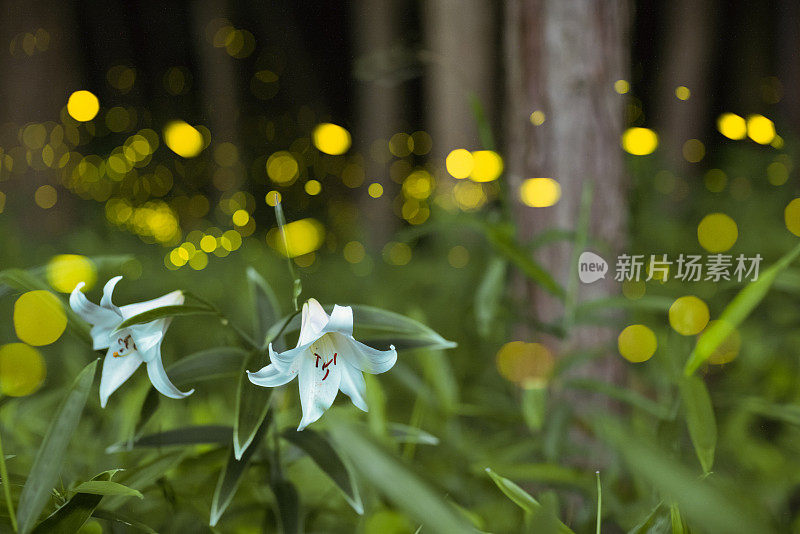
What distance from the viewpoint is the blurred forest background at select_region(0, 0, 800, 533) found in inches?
33.0

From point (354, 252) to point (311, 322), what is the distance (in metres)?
A: 2.71

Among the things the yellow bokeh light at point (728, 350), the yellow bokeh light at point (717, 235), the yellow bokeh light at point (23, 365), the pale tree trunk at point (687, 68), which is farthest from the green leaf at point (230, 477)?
the pale tree trunk at point (687, 68)

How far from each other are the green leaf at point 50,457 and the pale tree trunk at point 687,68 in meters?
3.21

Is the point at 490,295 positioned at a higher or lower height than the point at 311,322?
lower

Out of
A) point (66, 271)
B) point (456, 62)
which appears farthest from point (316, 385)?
point (456, 62)

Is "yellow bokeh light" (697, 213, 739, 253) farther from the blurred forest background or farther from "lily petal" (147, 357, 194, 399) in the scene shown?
"lily petal" (147, 357, 194, 399)

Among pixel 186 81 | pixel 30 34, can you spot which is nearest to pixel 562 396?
pixel 30 34

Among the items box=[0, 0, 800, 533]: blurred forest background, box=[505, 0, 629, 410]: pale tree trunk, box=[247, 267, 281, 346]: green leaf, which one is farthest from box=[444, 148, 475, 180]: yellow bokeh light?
box=[247, 267, 281, 346]: green leaf

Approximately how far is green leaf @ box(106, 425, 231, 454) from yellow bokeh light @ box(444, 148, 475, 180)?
1716 mm

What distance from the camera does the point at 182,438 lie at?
0.64 metres

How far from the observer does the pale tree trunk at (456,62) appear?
2557 mm

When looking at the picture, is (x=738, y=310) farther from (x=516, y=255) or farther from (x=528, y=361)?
(x=528, y=361)

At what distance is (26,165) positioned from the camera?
3008mm

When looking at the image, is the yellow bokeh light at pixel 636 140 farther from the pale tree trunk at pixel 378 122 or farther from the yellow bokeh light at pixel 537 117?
the pale tree trunk at pixel 378 122
